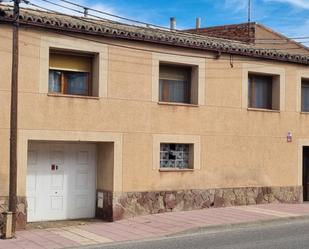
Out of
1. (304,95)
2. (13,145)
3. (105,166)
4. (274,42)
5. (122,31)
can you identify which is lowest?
(105,166)

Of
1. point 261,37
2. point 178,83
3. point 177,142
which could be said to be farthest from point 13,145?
point 261,37

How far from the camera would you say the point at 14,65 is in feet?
41.8

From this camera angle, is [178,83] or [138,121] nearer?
[138,121]

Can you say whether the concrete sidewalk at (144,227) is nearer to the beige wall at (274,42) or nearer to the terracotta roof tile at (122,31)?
the terracotta roof tile at (122,31)

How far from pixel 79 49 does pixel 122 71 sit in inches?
56.0

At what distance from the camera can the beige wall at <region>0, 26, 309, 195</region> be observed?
47.3 feet

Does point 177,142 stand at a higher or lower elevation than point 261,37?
lower

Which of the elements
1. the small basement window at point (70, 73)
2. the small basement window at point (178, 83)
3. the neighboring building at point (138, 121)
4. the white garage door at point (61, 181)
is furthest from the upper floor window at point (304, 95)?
the small basement window at point (70, 73)

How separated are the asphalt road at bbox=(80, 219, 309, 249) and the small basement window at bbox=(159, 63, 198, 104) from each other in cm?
459

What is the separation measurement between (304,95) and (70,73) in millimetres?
9007

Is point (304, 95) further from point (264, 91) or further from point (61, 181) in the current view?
A: point (61, 181)

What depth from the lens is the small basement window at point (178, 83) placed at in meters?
17.1

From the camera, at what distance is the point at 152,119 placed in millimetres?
16406

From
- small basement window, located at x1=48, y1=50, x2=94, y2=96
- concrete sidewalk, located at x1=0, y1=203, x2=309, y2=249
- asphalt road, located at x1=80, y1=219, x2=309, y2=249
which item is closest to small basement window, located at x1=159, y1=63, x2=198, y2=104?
small basement window, located at x1=48, y1=50, x2=94, y2=96
